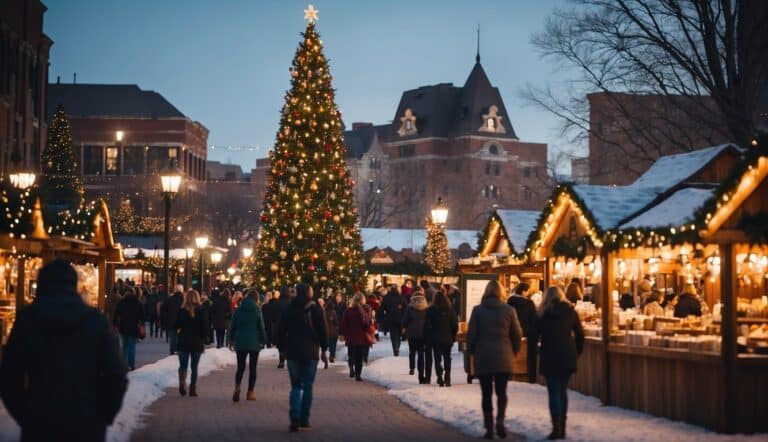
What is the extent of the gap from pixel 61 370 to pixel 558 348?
7949 millimetres

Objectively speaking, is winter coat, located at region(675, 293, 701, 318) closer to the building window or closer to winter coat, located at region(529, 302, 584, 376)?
winter coat, located at region(529, 302, 584, 376)

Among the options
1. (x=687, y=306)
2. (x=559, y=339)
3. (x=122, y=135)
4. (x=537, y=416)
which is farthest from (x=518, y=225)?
(x=122, y=135)

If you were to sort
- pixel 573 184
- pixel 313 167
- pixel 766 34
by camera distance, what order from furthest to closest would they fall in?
pixel 313 167
pixel 766 34
pixel 573 184

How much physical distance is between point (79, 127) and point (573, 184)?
94692mm

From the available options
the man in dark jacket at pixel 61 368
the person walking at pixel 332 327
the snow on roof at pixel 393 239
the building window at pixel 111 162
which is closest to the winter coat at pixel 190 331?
the person walking at pixel 332 327

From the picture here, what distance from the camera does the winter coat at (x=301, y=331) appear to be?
53.0ft

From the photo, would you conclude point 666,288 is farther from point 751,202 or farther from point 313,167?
point 313,167

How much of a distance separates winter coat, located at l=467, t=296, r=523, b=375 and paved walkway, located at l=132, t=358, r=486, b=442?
3.28 ft

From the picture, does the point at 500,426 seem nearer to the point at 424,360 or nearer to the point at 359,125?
the point at 424,360

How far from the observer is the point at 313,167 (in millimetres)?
40688

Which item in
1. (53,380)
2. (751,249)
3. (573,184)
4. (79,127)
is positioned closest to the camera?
(53,380)

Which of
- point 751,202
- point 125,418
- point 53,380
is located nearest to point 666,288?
point 751,202

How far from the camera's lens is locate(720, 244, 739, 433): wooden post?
15164 mm

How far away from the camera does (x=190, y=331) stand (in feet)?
68.8
